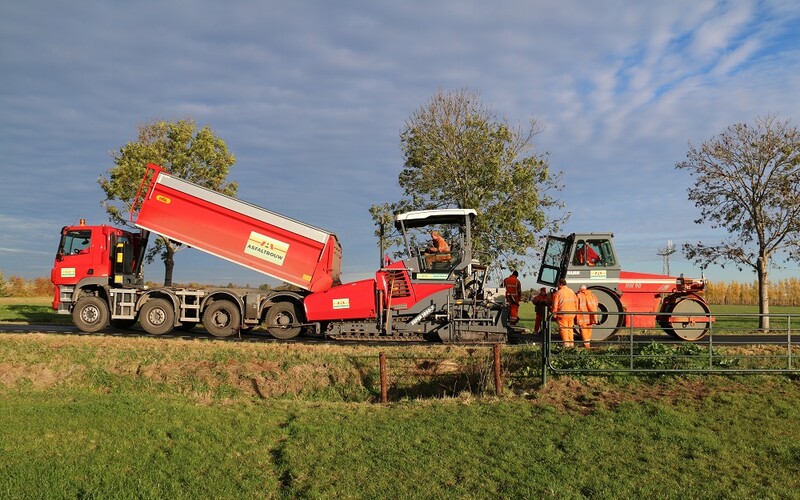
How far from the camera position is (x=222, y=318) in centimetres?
1562

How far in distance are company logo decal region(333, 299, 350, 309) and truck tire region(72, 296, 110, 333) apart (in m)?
6.59

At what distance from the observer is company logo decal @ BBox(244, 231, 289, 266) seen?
15297 millimetres

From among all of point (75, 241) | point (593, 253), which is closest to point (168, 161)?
point (75, 241)

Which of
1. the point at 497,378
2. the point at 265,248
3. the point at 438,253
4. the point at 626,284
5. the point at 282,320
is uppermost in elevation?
the point at 265,248

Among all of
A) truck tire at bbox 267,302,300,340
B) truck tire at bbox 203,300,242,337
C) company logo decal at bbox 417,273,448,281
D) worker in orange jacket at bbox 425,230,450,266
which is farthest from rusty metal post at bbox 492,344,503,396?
truck tire at bbox 203,300,242,337

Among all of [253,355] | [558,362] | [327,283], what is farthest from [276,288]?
[558,362]

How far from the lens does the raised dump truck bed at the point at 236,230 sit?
15289 millimetres

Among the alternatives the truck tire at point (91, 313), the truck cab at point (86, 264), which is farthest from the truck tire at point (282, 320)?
the truck tire at point (91, 313)

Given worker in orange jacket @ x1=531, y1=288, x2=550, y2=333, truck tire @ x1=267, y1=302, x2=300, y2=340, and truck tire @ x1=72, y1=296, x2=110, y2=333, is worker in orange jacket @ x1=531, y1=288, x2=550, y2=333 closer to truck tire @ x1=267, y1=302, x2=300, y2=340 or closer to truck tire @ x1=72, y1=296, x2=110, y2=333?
truck tire @ x1=267, y1=302, x2=300, y2=340

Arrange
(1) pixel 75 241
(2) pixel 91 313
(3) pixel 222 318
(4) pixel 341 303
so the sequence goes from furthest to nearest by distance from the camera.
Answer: (1) pixel 75 241 → (2) pixel 91 313 → (3) pixel 222 318 → (4) pixel 341 303

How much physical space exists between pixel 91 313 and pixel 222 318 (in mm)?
3742

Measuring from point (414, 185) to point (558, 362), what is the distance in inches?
452

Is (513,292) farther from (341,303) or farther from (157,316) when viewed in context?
(157,316)

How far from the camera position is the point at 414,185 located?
21281 millimetres
